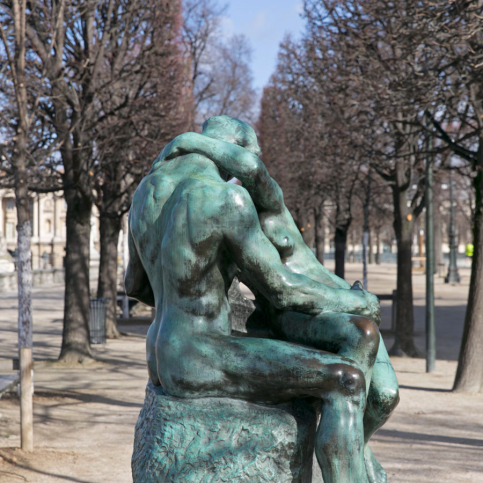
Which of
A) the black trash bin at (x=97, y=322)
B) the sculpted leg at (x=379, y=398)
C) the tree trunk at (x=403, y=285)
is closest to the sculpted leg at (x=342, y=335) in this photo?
the sculpted leg at (x=379, y=398)

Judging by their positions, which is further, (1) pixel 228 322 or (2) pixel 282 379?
(1) pixel 228 322

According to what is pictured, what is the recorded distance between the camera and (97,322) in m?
14.4

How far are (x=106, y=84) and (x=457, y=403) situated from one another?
6.83 m

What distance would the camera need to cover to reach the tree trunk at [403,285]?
12875mm

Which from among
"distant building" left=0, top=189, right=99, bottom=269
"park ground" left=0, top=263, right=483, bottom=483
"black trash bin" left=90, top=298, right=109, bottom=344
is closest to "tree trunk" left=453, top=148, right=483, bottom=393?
"park ground" left=0, top=263, right=483, bottom=483

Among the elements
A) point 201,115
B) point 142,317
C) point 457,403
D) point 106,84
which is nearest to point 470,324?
point 457,403

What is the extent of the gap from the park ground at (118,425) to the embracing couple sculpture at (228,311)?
347 centimetres

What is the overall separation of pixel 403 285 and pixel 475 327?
3780 mm

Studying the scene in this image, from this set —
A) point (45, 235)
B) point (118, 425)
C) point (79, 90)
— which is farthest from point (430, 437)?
point (45, 235)

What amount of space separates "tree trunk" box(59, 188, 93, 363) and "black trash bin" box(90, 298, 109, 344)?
259cm

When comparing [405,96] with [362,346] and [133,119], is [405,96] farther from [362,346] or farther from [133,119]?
[362,346]

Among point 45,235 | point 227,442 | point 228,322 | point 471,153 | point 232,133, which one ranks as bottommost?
point 227,442

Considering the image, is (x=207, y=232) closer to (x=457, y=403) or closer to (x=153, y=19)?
(x=457, y=403)

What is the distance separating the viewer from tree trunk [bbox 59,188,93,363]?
11656mm
